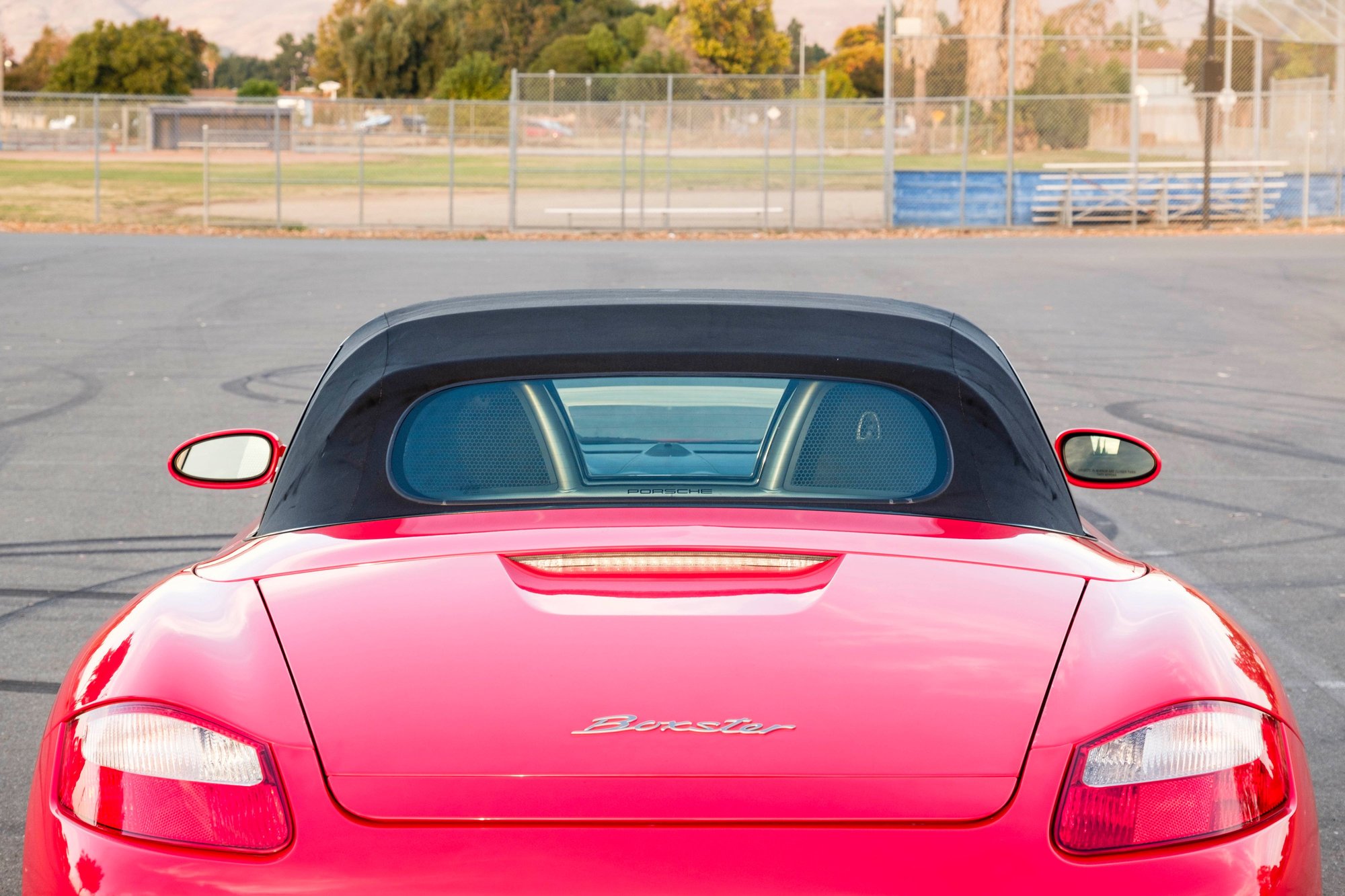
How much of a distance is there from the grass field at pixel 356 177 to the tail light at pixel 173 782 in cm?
2876

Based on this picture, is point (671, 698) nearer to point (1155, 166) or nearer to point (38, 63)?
point (1155, 166)

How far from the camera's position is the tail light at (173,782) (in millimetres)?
1905

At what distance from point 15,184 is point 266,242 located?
76.7 ft

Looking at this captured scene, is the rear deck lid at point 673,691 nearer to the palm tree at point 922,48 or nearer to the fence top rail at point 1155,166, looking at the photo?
the palm tree at point 922,48

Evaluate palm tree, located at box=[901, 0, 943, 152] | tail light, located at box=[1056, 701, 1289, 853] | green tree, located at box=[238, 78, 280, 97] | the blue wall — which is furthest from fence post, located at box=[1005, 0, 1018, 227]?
green tree, located at box=[238, 78, 280, 97]

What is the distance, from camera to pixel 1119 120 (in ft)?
138

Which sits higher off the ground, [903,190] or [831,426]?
[903,190]

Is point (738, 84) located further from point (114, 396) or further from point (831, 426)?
point (831, 426)

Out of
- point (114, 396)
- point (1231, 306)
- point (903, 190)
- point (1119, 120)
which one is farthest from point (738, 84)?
point (114, 396)

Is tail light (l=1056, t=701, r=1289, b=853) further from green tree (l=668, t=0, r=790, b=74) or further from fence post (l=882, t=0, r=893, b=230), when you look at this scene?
green tree (l=668, t=0, r=790, b=74)

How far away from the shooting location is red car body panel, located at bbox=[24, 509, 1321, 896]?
1.83 meters

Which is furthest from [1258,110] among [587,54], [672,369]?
[587,54]

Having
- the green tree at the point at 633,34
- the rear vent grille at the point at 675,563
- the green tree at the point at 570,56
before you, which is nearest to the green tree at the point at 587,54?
the green tree at the point at 570,56

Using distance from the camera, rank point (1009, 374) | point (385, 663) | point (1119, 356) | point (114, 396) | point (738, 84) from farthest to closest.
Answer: point (738, 84), point (1119, 356), point (114, 396), point (1009, 374), point (385, 663)
